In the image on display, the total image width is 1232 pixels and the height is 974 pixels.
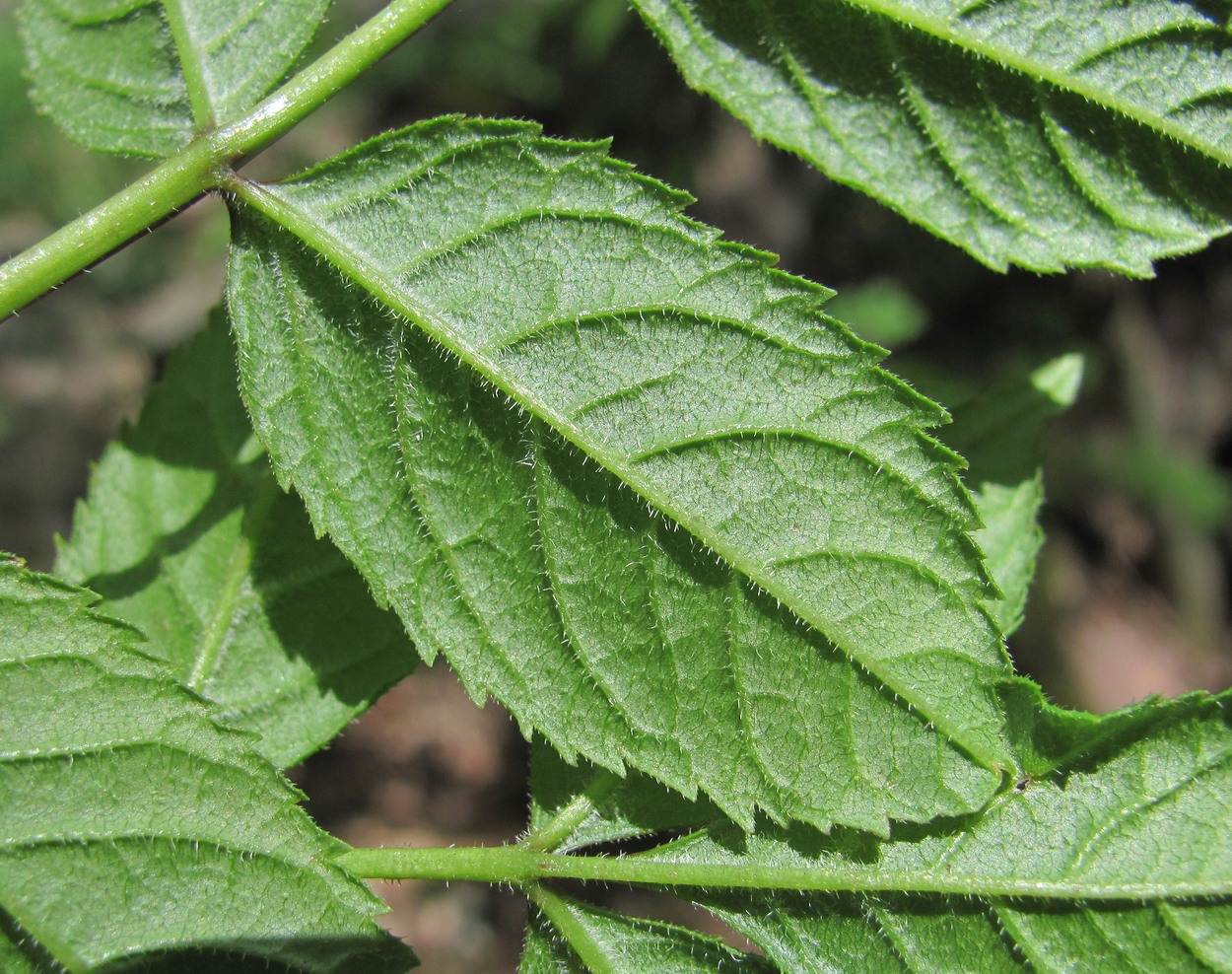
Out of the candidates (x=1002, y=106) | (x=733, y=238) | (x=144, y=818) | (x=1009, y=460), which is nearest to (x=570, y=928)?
(x=144, y=818)

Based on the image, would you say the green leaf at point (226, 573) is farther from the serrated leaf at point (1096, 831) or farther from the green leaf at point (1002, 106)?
the green leaf at point (1002, 106)

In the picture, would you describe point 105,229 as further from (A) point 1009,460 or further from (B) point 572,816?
(A) point 1009,460

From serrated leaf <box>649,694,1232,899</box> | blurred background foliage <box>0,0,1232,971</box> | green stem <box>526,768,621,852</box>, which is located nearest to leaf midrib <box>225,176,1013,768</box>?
serrated leaf <box>649,694,1232,899</box>

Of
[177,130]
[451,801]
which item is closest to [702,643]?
[177,130]

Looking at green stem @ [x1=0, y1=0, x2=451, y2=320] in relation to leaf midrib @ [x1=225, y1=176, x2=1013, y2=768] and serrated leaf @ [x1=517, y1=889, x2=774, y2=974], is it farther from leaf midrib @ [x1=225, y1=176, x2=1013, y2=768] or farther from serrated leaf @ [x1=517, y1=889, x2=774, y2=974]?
serrated leaf @ [x1=517, y1=889, x2=774, y2=974]

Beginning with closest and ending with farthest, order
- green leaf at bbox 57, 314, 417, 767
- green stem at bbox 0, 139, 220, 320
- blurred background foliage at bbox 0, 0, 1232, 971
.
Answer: green stem at bbox 0, 139, 220, 320
green leaf at bbox 57, 314, 417, 767
blurred background foliage at bbox 0, 0, 1232, 971

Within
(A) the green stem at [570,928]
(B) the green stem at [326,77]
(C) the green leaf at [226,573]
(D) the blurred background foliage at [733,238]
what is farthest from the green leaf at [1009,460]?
(D) the blurred background foliage at [733,238]
